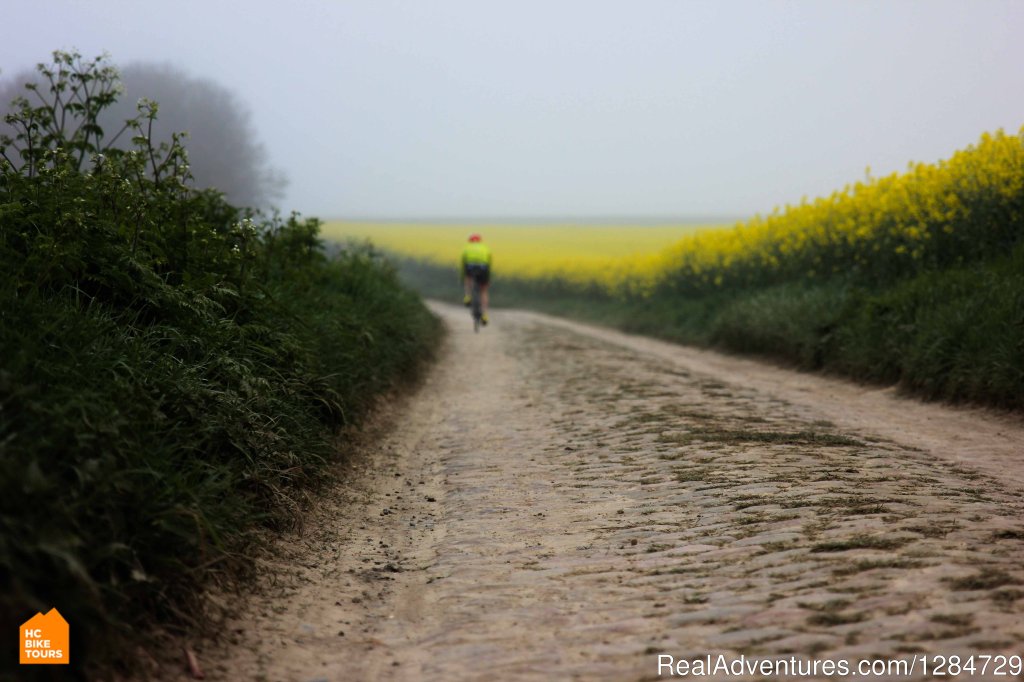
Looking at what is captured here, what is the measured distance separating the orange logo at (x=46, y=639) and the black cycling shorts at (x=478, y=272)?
18.5 metres

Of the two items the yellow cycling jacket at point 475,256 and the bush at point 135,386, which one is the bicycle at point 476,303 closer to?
the yellow cycling jacket at point 475,256

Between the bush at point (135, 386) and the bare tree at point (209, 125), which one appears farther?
the bare tree at point (209, 125)

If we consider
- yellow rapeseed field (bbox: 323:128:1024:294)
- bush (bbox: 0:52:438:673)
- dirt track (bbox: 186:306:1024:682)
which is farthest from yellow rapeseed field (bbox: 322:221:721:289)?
dirt track (bbox: 186:306:1024:682)

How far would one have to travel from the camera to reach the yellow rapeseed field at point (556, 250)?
31.3 meters

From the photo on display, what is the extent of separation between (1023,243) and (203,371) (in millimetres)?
10637

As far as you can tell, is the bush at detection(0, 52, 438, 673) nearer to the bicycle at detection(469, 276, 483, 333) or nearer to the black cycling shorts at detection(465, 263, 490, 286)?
the black cycling shorts at detection(465, 263, 490, 286)

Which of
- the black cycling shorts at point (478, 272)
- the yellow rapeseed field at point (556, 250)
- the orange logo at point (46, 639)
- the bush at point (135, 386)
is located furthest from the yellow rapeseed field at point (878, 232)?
the orange logo at point (46, 639)

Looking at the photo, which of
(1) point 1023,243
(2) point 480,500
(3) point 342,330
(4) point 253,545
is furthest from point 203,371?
(1) point 1023,243

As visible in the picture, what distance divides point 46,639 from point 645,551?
273 centimetres

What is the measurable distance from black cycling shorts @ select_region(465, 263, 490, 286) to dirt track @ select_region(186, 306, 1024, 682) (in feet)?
41.6

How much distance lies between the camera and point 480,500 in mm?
6000

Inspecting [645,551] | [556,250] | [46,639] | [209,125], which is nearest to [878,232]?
[645,551]

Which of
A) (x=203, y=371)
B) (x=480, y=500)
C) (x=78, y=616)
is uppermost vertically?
(x=203, y=371)

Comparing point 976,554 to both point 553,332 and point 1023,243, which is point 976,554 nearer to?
point 1023,243
